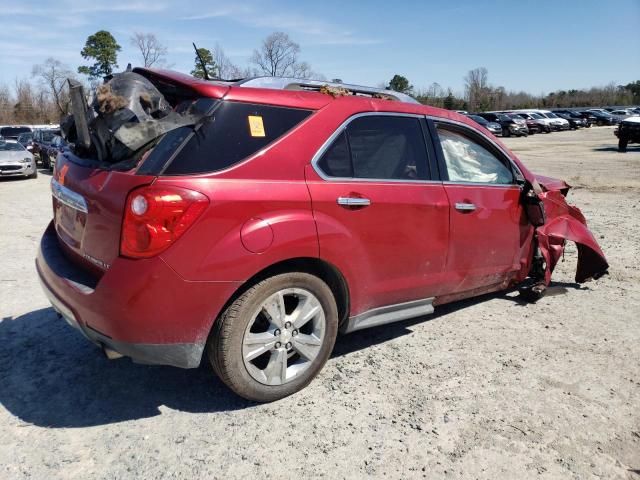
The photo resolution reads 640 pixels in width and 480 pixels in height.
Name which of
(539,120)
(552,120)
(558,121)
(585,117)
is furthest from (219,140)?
(585,117)

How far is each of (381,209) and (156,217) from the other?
1424mm

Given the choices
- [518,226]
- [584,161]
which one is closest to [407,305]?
[518,226]

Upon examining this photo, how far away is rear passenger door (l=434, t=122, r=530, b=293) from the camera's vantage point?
378 centimetres

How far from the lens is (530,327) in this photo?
13.8 ft

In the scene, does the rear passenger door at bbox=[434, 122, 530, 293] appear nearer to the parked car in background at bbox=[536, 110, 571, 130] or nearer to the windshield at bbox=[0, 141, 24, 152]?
the windshield at bbox=[0, 141, 24, 152]

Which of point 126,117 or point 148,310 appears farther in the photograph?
point 126,117

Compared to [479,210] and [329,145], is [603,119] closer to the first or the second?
[479,210]

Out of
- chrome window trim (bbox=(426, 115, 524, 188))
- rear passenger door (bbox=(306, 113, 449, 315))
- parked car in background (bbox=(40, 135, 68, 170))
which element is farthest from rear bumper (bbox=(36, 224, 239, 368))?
parked car in background (bbox=(40, 135, 68, 170))

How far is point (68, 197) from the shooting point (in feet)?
9.97

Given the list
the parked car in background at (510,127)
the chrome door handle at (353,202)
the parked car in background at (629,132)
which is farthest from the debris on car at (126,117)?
the parked car in background at (510,127)

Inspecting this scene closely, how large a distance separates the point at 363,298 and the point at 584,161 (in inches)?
774

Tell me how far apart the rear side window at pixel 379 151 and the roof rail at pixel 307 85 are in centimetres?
28

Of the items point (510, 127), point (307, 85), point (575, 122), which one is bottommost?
point (575, 122)

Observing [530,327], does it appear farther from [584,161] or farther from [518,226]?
[584,161]
